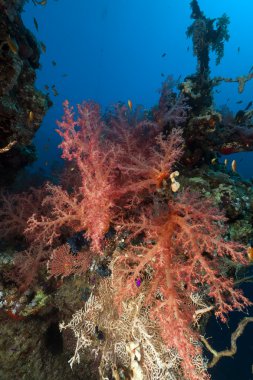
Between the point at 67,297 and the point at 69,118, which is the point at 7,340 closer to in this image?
the point at 67,297

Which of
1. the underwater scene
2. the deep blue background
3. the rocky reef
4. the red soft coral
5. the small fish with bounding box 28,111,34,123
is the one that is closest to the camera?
the red soft coral

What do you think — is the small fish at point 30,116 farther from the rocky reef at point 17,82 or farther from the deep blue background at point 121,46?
the deep blue background at point 121,46

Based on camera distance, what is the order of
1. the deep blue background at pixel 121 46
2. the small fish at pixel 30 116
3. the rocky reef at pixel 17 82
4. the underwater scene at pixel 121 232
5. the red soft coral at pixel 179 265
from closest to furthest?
the red soft coral at pixel 179 265
the underwater scene at pixel 121 232
the rocky reef at pixel 17 82
the small fish at pixel 30 116
the deep blue background at pixel 121 46

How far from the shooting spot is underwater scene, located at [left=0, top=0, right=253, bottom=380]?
290 centimetres

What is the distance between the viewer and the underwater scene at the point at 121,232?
290 centimetres

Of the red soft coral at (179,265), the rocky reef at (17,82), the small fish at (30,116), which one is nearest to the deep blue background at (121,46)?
the rocky reef at (17,82)

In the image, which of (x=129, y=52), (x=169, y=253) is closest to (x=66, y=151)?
(x=169, y=253)

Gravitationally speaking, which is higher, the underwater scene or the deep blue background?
the deep blue background

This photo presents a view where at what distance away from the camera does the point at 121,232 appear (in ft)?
12.0

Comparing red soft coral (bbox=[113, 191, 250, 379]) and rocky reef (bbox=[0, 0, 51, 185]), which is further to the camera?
rocky reef (bbox=[0, 0, 51, 185])

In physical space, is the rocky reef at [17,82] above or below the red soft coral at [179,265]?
above

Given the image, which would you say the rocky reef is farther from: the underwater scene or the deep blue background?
the deep blue background

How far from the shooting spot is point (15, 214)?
4207mm

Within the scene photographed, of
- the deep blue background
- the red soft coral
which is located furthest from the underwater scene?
the deep blue background
